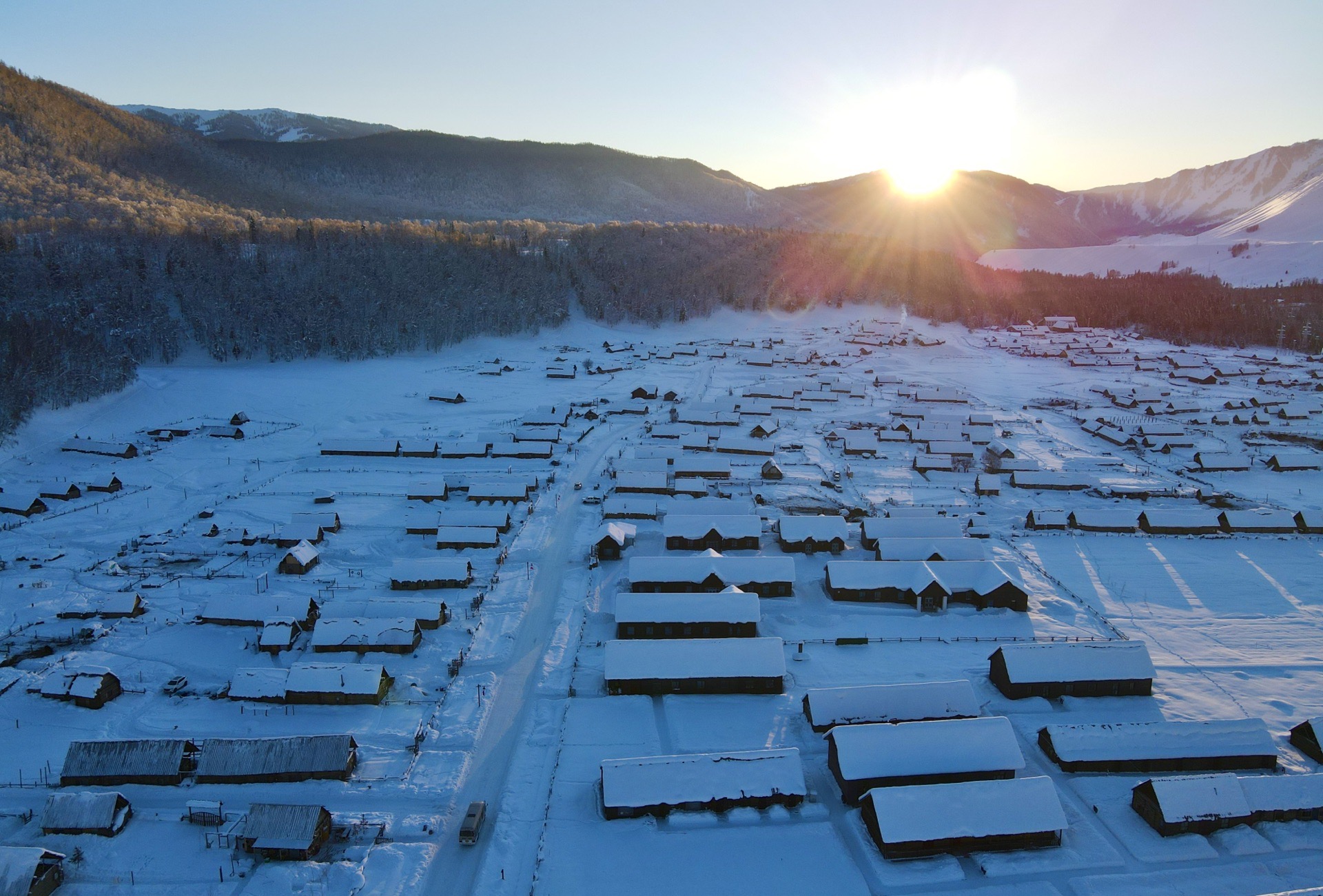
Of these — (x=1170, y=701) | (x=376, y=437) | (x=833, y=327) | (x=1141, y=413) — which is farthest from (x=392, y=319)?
(x=1170, y=701)

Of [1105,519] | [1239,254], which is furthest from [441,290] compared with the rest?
[1239,254]

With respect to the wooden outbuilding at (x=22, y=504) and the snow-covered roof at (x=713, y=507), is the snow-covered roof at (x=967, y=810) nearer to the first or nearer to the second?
the snow-covered roof at (x=713, y=507)

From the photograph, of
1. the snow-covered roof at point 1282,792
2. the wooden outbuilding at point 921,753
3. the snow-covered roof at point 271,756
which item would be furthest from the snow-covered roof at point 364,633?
the snow-covered roof at point 1282,792

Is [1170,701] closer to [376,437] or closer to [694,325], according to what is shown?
[376,437]

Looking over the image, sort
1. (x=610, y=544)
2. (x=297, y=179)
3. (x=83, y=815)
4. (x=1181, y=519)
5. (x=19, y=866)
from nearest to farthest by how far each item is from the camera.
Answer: (x=19, y=866)
(x=83, y=815)
(x=610, y=544)
(x=1181, y=519)
(x=297, y=179)

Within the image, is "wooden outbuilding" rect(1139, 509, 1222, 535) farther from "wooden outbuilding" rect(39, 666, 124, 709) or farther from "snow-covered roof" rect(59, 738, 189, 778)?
"wooden outbuilding" rect(39, 666, 124, 709)

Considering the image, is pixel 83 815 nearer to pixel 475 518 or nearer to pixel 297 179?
pixel 475 518
